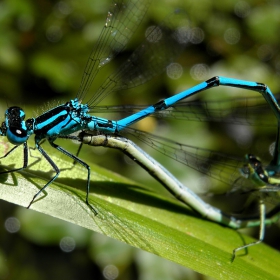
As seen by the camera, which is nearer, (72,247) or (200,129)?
→ (72,247)

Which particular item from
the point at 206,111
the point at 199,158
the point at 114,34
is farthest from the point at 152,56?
the point at 199,158

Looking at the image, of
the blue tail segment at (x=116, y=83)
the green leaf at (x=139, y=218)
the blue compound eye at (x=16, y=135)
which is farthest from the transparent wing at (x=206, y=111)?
the blue compound eye at (x=16, y=135)

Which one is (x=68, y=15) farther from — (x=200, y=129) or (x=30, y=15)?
(x=200, y=129)

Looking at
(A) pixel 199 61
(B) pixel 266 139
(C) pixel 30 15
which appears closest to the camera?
(C) pixel 30 15

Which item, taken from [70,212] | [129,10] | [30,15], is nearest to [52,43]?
[30,15]

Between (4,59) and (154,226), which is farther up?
(4,59)

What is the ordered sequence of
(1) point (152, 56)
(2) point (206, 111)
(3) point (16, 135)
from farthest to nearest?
(1) point (152, 56), (2) point (206, 111), (3) point (16, 135)

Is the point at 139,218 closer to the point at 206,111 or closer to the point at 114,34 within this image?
the point at 206,111
